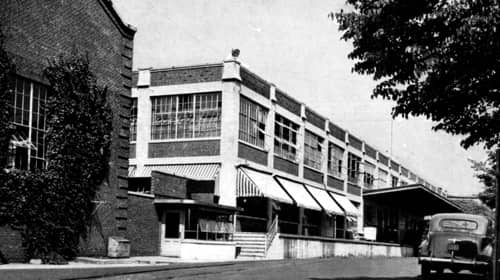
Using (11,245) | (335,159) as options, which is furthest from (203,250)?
(335,159)

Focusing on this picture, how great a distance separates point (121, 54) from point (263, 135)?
13366 mm

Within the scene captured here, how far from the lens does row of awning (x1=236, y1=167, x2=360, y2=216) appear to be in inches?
1329

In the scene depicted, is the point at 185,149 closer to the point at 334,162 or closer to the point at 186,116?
the point at 186,116

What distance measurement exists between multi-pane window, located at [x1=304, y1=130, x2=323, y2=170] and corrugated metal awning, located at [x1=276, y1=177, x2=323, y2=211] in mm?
2539

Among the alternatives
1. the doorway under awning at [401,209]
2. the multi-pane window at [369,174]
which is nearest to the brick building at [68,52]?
the doorway under awning at [401,209]

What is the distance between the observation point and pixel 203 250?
28.7 meters

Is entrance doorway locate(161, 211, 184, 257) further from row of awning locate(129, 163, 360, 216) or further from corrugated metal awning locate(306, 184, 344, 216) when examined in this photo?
corrugated metal awning locate(306, 184, 344, 216)

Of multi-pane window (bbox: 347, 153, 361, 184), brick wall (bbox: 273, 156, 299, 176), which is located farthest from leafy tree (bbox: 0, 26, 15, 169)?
multi-pane window (bbox: 347, 153, 361, 184)

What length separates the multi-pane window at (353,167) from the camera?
54.2 meters

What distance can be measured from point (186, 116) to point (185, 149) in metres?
1.69

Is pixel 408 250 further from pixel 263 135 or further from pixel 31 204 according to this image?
pixel 31 204

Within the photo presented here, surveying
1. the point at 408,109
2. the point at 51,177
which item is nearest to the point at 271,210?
the point at 51,177

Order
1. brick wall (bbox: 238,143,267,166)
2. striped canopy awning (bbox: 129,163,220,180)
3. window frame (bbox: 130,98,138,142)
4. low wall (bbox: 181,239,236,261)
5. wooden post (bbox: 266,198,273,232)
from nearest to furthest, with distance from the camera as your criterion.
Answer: low wall (bbox: 181,239,236,261) < striped canopy awning (bbox: 129,163,220,180) < brick wall (bbox: 238,143,267,166) < window frame (bbox: 130,98,138,142) < wooden post (bbox: 266,198,273,232)

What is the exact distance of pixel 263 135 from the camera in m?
37.9
